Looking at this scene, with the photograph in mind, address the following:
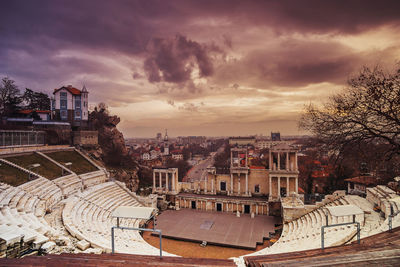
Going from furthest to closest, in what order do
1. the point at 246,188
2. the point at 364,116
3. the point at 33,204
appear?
the point at 246,188, the point at 33,204, the point at 364,116

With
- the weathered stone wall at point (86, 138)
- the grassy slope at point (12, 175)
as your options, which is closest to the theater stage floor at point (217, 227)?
the grassy slope at point (12, 175)

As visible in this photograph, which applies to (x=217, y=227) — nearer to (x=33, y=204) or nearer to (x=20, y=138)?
(x=33, y=204)

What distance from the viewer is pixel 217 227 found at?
22328mm

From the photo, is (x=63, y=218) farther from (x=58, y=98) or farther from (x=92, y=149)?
(x=58, y=98)

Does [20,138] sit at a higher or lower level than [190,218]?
higher

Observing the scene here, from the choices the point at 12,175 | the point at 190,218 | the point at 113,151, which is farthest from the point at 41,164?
the point at 113,151

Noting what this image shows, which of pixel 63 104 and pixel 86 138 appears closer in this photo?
pixel 86 138

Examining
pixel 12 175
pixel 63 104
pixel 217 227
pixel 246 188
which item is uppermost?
pixel 63 104

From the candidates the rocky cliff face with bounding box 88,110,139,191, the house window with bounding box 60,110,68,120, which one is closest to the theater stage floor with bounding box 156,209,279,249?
the rocky cliff face with bounding box 88,110,139,191

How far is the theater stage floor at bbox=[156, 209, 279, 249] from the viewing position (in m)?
19.4

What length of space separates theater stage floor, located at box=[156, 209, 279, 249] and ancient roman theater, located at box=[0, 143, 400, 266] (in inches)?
4.1

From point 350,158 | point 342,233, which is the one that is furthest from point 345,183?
point 350,158

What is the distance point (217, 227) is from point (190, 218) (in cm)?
415

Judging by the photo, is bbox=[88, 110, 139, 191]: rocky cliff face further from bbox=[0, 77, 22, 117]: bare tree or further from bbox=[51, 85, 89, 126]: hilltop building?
bbox=[0, 77, 22, 117]: bare tree
